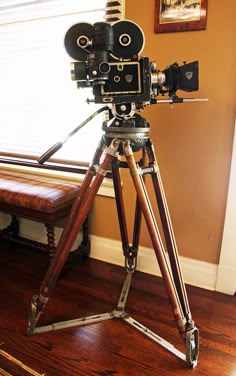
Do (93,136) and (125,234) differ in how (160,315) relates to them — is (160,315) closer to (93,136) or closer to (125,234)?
(125,234)

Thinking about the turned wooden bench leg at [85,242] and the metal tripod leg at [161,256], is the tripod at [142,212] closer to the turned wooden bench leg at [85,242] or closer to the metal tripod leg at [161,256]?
the metal tripod leg at [161,256]

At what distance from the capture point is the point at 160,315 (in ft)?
4.92

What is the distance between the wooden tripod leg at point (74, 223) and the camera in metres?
1.13

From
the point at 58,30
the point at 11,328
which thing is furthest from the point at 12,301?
the point at 58,30

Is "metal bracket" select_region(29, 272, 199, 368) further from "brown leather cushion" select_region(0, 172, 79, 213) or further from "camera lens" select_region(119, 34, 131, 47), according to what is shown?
"camera lens" select_region(119, 34, 131, 47)

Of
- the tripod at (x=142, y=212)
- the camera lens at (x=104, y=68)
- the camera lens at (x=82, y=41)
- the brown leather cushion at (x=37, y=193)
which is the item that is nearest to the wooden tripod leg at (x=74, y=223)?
the tripod at (x=142, y=212)

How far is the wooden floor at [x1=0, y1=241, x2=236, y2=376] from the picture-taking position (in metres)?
1.19

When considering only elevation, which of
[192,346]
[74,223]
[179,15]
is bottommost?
[192,346]

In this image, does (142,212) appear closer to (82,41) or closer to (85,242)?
(82,41)

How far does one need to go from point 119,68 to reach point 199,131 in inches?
27.6

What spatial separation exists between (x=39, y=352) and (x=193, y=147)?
1241 millimetres

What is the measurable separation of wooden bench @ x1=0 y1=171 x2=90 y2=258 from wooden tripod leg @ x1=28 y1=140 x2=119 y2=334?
0.48 m

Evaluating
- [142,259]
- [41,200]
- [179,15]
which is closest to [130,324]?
[142,259]

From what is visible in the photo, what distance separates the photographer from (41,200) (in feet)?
5.45
